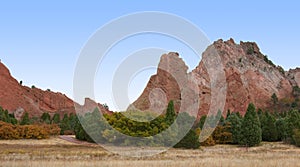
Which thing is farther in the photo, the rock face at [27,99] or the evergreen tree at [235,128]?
the rock face at [27,99]

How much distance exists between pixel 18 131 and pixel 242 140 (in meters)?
28.3

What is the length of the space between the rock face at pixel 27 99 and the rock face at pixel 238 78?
40.8 m

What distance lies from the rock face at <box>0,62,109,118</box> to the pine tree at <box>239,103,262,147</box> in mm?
81277

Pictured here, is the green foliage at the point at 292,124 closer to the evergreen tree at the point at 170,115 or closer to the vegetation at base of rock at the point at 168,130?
the vegetation at base of rock at the point at 168,130

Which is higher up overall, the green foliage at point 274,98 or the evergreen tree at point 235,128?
the green foliage at point 274,98

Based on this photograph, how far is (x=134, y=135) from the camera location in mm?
40312

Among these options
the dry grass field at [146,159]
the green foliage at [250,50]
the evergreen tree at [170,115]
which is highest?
the green foliage at [250,50]

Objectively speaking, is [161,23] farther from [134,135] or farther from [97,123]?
[97,123]

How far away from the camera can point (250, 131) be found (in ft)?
140

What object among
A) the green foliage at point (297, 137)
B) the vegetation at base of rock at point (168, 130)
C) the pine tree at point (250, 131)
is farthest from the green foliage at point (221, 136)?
the green foliage at point (297, 137)

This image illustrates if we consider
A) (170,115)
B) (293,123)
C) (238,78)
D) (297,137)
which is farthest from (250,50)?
(170,115)

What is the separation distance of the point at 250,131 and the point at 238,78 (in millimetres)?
70643

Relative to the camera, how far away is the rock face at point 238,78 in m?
95.5

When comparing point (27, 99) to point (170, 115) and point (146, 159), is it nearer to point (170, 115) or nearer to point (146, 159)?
point (170, 115)
